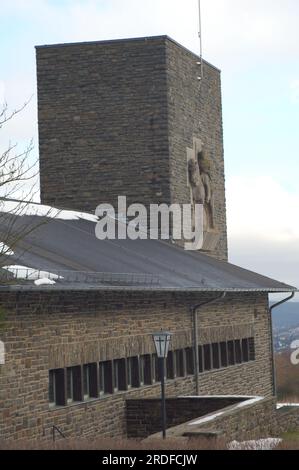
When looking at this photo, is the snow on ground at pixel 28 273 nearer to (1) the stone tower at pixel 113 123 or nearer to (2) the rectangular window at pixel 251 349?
(2) the rectangular window at pixel 251 349

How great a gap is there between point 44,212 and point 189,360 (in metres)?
4.76

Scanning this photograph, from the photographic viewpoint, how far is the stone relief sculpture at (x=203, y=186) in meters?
35.2

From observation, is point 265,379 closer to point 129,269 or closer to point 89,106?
point 89,106

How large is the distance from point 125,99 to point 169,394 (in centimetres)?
1198

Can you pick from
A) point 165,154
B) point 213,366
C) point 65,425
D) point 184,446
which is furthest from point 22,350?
point 165,154

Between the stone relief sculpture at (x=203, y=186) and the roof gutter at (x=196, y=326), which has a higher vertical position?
the stone relief sculpture at (x=203, y=186)

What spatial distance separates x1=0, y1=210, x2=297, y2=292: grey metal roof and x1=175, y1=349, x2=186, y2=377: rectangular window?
5.53ft

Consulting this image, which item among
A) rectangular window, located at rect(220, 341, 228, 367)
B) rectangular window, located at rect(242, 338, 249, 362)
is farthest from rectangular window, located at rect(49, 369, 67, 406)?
rectangular window, located at rect(242, 338, 249, 362)

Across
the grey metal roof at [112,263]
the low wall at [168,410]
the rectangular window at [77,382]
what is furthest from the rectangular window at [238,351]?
the rectangular window at [77,382]

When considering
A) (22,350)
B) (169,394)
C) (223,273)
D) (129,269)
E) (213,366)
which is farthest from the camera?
(223,273)

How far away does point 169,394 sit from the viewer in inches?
970

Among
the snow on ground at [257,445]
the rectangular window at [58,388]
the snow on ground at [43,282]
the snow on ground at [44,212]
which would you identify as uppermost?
the snow on ground at [44,212]

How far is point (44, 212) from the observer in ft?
87.9

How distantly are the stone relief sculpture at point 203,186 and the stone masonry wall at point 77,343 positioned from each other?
777cm
